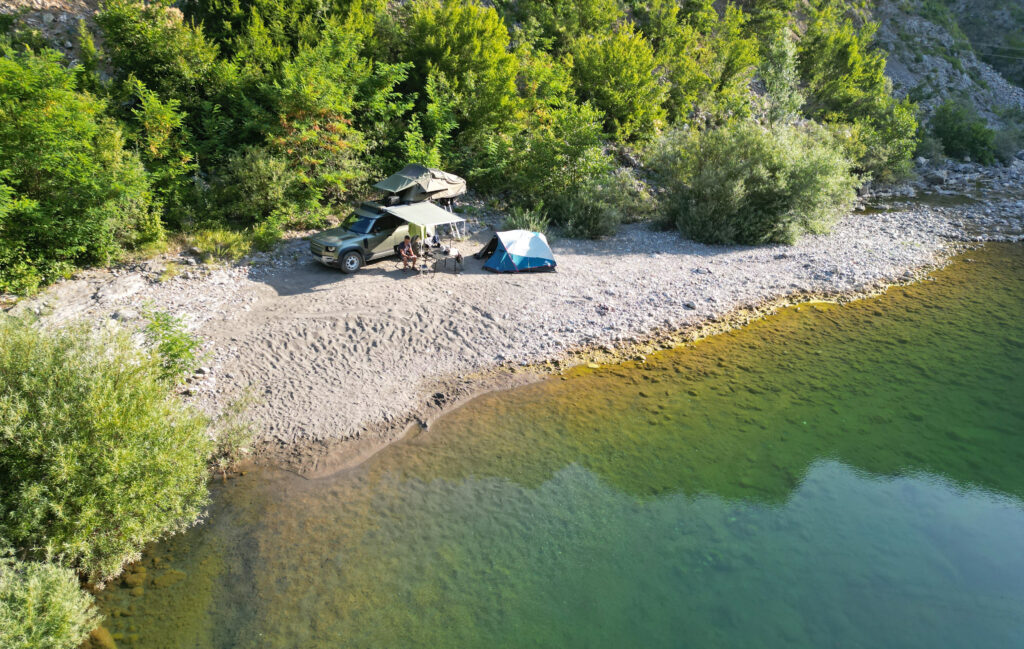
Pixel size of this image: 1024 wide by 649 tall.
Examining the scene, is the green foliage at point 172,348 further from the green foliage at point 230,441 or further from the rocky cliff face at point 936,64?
the rocky cliff face at point 936,64

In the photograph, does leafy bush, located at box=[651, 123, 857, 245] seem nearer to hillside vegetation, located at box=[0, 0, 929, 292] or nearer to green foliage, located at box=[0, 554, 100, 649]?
hillside vegetation, located at box=[0, 0, 929, 292]

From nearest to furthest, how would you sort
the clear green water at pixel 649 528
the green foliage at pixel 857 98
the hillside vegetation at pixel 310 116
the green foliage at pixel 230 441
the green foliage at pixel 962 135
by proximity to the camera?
the clear green water at pixel 649 528 < the green foliage at pixel 230 441 < the hillside vegetation at pixel 310 116 < the green foliage at pixel 857 98 < the green foliage at pixel 962 135

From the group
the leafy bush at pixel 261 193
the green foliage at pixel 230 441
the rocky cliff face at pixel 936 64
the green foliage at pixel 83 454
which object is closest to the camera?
the green foliage at pixel 83 454

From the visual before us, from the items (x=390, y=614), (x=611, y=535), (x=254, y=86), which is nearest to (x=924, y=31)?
(x=254, y=86)

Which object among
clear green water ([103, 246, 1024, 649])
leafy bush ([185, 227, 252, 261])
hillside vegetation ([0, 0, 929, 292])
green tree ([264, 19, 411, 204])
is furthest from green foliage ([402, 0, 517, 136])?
clear green water ([103, 246, 1024, 649])

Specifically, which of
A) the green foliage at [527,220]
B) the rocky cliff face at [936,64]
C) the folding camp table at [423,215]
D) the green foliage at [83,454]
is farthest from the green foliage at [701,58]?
the green foliage at [83,454]

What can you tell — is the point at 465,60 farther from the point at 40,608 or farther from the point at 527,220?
the point at 40,608
